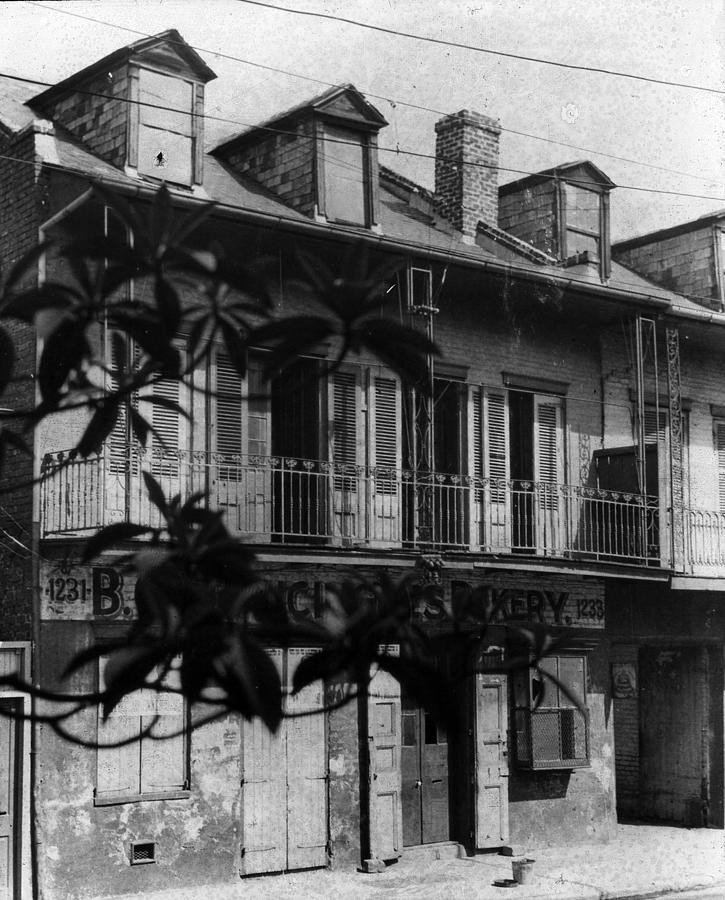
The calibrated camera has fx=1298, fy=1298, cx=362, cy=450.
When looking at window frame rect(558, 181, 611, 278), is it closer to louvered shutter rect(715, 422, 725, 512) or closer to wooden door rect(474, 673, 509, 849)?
louvered shutter rect(715, 422, 725, 512)

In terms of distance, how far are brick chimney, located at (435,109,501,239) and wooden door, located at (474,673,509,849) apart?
600cm

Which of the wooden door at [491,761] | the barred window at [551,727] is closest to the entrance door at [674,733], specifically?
the barred window at [551,727]

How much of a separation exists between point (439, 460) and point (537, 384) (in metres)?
1.68

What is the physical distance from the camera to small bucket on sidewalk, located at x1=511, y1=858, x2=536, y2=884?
13148 mm

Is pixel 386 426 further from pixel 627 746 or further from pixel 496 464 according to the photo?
pixel 627 746

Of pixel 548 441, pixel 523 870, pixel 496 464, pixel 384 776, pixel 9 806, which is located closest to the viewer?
pixel 9 806

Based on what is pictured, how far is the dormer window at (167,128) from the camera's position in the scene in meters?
12.9

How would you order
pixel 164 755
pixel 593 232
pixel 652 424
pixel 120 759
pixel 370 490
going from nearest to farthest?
pixel 120 759 → pixel 164 755 → pixel 370 490 → pixel 652 424 → pixel 593 232

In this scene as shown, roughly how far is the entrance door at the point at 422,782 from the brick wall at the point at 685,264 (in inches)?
303

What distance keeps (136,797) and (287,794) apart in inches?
68.8

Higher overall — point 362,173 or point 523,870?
point 362,173

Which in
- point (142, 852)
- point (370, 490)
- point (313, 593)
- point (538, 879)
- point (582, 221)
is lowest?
point (538, 879)

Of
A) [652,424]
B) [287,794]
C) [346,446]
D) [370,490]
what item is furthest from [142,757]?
[652,424]

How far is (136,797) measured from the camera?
12.0m
